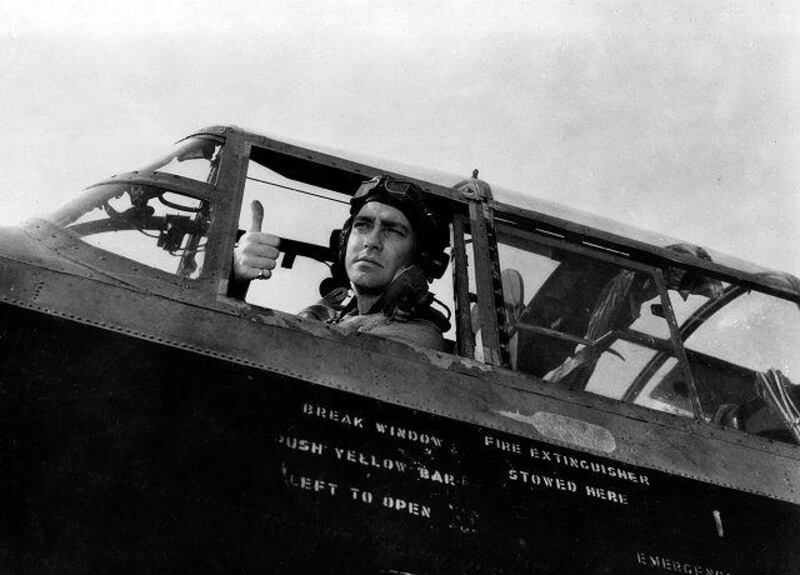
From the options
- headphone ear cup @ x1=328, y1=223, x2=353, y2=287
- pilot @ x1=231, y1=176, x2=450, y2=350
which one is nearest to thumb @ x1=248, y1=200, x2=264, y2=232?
pilot @ x1=231, y1=176, x2=450, y2=350

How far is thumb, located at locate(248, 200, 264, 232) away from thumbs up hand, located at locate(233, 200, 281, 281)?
206 mm

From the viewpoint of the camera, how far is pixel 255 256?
3588 mm

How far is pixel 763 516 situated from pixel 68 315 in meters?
3.11

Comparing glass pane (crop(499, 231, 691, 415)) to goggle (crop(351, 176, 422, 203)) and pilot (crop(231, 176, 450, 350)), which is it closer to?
pilot (crop(231, 176, 450, 350))

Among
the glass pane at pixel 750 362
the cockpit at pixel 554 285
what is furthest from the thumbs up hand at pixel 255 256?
the glass pane at pixel 750 362

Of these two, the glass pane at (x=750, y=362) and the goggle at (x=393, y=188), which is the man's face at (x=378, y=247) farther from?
the glass pane at (x=750, y=362)

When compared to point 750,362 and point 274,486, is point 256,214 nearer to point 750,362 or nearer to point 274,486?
point 274,486

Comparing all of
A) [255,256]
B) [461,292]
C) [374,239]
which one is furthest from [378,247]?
[255,256]

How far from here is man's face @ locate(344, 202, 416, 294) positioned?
14.9ft

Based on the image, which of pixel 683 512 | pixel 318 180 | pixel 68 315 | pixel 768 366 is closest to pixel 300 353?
pixel 68 315

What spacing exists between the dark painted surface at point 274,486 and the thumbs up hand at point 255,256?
632 mm

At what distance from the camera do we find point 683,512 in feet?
10.8

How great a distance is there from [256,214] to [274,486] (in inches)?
69.9

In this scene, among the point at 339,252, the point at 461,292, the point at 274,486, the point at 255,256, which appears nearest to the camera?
the point at 274,486
